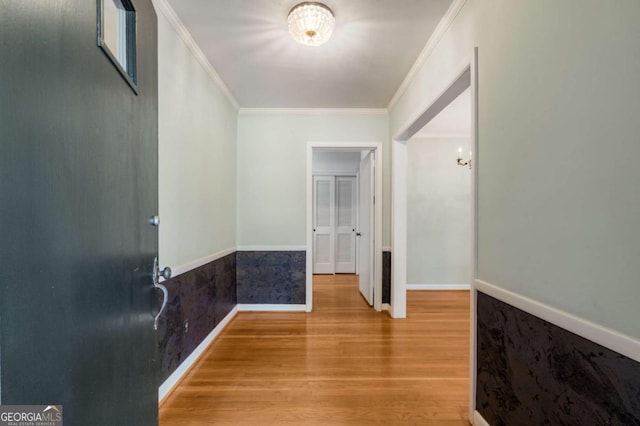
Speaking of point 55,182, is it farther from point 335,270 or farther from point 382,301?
A: point 335,270

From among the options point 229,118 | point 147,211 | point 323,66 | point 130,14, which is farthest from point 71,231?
point 229,118

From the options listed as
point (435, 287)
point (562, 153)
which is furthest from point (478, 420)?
point (435, 287)

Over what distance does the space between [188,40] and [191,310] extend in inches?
78.9

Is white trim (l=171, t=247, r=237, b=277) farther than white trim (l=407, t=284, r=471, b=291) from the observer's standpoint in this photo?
No

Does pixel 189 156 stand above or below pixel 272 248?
above

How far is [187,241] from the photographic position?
6.93ft

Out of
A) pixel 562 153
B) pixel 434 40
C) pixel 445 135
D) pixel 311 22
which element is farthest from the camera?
pixel 445 135

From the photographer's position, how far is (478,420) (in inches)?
60.9

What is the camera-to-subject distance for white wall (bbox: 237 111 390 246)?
3.51 metres

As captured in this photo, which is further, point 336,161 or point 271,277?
point 336,161

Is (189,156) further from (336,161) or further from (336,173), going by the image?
(336,173)

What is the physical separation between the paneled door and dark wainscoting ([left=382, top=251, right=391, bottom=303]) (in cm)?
287

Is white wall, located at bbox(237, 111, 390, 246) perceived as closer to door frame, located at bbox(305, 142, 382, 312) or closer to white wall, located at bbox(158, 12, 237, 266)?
door frame, located at bbox(305, 142, 382, 312)

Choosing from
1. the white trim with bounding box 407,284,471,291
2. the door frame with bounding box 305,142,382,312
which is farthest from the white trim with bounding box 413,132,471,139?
the white trim with bounding box 407,284,471,291
